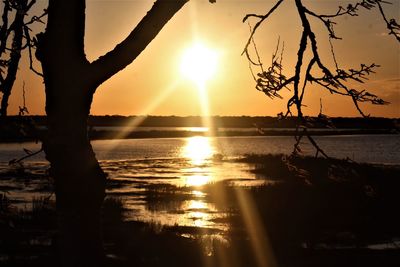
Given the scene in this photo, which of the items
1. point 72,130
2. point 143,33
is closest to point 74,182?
point 72,130

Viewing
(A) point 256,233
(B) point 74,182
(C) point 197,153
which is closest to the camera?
(B) point 74,182

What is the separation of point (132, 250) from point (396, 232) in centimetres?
941

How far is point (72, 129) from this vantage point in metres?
6.30

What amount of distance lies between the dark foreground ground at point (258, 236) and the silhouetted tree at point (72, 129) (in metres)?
4.56

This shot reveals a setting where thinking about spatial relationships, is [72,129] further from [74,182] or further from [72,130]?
[74,182]

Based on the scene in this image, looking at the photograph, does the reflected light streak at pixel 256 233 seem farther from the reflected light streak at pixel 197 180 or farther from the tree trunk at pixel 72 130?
the tree trunk at pixel 72 130

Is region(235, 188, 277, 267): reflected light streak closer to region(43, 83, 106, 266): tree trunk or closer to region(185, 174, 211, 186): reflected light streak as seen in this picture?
region(185, 174, 211, 186): reflected light streak

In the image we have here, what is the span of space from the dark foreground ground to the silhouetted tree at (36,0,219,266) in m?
4.56

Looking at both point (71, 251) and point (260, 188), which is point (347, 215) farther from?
point (71, 251)

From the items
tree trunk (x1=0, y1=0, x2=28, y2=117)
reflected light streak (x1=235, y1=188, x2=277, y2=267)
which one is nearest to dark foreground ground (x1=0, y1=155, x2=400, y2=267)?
reflected light streak (x1=235, y1=188, x2=277, y2=267)

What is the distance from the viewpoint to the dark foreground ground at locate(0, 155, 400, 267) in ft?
51.9

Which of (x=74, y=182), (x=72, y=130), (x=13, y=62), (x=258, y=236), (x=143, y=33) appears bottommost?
(x=258, y=236)

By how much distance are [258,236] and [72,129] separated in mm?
13696

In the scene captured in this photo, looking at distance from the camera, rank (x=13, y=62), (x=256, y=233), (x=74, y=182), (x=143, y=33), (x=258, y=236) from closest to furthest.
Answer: (x=143, y=33)
(x=74, y=182)
(x=13, y=62)
(x=258, y=236)
(x=256, y=233)
